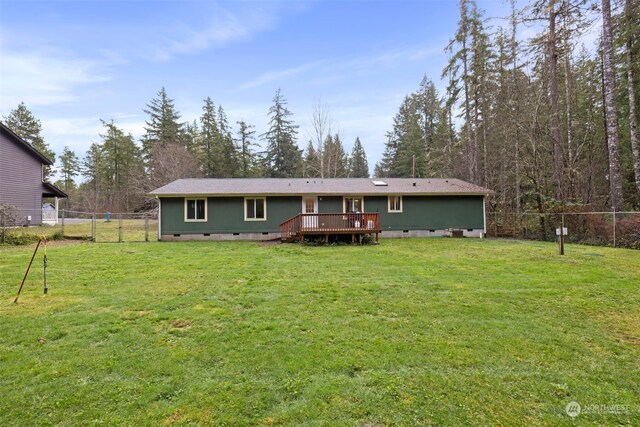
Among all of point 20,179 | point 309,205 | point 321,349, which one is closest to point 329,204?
point 309,205

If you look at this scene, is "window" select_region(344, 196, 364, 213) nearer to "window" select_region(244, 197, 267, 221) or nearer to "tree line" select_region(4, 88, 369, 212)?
"window" select_region(244, 197, 267, 221)

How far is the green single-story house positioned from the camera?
15.5m

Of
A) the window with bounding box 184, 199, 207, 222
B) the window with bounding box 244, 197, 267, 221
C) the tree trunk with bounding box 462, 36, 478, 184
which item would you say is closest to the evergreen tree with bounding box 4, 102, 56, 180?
the window with bounding box 184, 199, 207, 222

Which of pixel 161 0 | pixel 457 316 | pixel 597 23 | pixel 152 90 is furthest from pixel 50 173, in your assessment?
pixel 597 23

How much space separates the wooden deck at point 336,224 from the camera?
13.6 meters

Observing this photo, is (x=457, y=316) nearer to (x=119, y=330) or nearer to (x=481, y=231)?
(x=119, y=330)

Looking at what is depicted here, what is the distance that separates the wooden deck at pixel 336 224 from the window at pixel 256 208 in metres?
2.62

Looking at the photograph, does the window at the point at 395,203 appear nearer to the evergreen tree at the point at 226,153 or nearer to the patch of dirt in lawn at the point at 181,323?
the patch of dirt in lawn at the point at 181,323

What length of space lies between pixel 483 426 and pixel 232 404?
1.93 meters

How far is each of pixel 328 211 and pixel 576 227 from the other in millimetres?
11208

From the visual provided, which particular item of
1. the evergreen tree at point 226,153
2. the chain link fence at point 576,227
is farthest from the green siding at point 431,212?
the evergreen tree at point 226,153

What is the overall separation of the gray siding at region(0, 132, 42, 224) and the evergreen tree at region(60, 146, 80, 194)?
27900 millimetres

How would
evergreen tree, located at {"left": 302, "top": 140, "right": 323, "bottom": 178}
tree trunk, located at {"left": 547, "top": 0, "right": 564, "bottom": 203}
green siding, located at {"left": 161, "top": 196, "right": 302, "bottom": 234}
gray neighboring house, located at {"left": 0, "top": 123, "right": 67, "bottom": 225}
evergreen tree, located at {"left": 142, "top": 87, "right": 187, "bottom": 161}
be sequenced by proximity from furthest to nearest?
evergreen tree, located at {"left": 142, "top": 87, "right": 187, "bottom": 161} → evergreen tree, located at {"left": 302, "top": 140, "right": 323, "bottom": 178} → gray neighboring house, located at {"left": 0, "top": 123, "right": 67, "bottom": 225} → green siding, located at {"left": 161, "top": 196, "right": 302, "bottom": 234} → tree trunk, located at {"left": 547, "top": 0, "right": 564, "bottom": 203}

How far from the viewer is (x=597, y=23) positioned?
13.4m
